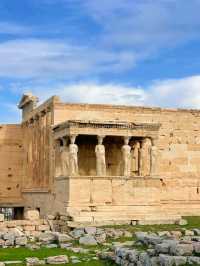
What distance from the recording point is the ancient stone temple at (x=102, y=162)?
24.6 metres

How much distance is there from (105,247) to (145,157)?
9.69 metres

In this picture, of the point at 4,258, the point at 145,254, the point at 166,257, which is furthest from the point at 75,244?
the point at 166,257

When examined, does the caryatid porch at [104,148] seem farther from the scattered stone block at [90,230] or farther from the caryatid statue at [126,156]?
the scattered stone block at [90,230]

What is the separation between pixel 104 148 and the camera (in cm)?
2606

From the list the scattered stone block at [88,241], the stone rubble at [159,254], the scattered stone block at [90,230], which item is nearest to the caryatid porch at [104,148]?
the scattered stone block at [90,230]

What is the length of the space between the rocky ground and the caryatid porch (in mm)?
3677

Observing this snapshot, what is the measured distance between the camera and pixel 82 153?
2738cm

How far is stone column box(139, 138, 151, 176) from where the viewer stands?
2722 centimetres

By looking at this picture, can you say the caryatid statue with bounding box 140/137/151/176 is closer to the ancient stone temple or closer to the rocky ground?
the ancient stone temple

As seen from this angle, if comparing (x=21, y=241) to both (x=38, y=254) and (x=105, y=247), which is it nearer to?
(x=38, y=254)

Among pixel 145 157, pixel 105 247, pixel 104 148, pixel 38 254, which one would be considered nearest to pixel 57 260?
pixel 38 254

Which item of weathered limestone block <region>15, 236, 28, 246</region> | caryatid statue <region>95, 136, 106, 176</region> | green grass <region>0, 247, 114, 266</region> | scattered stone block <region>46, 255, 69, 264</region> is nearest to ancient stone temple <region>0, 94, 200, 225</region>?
caryatid statue <region>95, 136, 106, 176</region>

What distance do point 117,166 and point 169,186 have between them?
118 inches

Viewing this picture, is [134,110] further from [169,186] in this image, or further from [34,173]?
[34,173]
